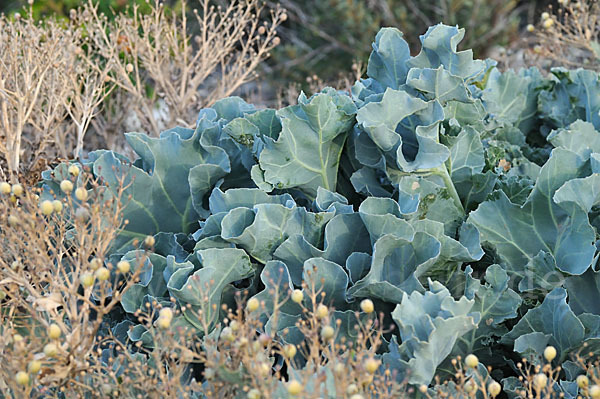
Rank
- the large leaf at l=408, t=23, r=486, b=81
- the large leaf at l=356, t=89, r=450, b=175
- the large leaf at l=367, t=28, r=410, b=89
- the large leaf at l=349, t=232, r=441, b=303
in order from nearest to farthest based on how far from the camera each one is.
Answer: the large leaf at l=349, t=232, r=441, b=303 → the large leaf at l=356, t=89, r=450, b=175 → the large leaf at l=408, t=23, r=486, b=81 → the large leaf at l=367, t=28, r=410, b=89

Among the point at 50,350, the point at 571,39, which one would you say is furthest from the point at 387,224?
the point at 571,39

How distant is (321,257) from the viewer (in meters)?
1.97

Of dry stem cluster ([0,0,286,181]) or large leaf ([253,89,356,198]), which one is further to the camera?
dry stem cluster ([0,0,286,181])

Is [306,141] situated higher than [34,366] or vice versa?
[306,141]

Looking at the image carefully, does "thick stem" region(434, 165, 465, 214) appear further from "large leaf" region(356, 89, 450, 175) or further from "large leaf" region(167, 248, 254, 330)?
"large leaf" region(167, 248, 254, 330)

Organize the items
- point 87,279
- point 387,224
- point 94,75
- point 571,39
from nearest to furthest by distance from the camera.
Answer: point 87,279 < point 387,224 < point 94,75 < point 571,39

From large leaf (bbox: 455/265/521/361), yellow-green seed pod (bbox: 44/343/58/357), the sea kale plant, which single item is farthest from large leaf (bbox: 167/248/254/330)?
large leaf (bbox: 455/265/521/361)

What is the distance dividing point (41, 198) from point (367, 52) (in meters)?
5.54

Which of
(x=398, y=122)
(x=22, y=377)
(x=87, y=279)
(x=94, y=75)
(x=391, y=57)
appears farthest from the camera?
(x=94, y=75)

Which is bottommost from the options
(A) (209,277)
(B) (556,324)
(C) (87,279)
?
(B) (556,324)

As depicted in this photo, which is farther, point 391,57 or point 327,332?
point 391,57

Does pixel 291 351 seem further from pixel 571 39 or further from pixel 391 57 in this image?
pixel 571 39

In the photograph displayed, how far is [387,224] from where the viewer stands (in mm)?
1902

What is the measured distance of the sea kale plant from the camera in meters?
1.90
